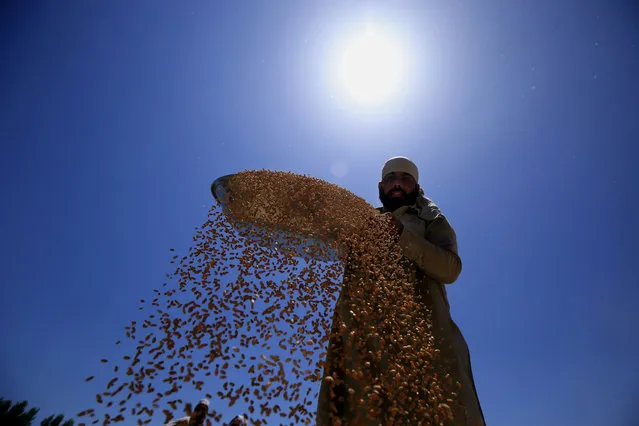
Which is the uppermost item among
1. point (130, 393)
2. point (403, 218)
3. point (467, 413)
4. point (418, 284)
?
point (403, 218)

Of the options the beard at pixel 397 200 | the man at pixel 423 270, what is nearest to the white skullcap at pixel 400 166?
the man at pixel 423 270

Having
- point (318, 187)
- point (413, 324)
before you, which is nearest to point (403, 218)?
point (318, 187)

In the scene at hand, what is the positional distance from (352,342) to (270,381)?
1.75ft

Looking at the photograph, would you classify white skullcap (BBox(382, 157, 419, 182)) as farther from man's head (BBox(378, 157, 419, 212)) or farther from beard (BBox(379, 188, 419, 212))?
beard (BBox(379, 188, 419, 212))

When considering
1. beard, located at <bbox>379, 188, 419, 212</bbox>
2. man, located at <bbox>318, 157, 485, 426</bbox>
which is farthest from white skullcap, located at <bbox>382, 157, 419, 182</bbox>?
beard, located at <bbox>379, 188, 419, 212</bbox>

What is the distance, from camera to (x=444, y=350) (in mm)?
2381

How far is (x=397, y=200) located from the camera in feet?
10.9

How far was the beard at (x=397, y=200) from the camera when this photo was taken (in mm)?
3315

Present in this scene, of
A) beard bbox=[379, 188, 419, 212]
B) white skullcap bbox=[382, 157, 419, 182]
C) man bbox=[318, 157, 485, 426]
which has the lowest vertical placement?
man bbox=[318, 157, 485, 426]

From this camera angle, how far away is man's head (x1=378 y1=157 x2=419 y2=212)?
3.31m

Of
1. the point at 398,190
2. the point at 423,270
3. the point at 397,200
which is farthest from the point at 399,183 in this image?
the point at 423,270

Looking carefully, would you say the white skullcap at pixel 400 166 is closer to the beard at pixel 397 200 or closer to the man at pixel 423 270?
the man at pixel 423 270

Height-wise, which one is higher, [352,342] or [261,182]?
[261,182]

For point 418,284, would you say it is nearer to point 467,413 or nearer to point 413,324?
point 413,324
